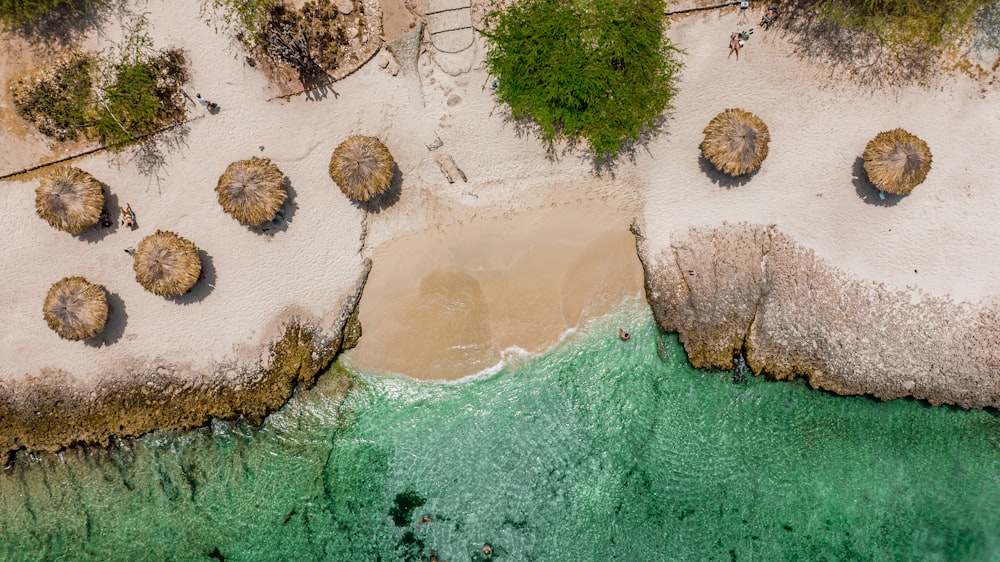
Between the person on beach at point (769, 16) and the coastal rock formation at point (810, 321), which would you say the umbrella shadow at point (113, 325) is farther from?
the person on beach at point (769, 16)

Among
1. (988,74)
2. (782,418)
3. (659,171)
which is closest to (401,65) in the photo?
(659,171)

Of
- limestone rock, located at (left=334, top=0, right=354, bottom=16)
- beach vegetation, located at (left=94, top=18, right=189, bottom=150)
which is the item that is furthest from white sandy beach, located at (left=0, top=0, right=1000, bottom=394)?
limestone rock, located at (left=334, top=0, right=354, bottom=16)

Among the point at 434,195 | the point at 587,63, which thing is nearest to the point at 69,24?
the point at 434,195

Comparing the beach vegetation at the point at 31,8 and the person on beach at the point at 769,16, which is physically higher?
the beach vegetation at the point at 31,8

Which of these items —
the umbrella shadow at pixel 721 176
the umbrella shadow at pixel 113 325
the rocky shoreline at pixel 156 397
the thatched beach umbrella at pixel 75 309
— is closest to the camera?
the thatched beach umbrella at pixel 75 309

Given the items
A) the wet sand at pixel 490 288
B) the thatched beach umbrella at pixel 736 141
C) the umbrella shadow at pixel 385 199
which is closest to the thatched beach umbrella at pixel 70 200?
the umbrella shadow at pixel 385 199

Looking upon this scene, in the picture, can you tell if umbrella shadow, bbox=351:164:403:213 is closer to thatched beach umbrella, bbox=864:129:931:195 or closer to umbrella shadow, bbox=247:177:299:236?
umbrella shadow, bbox=247:177:299:236
